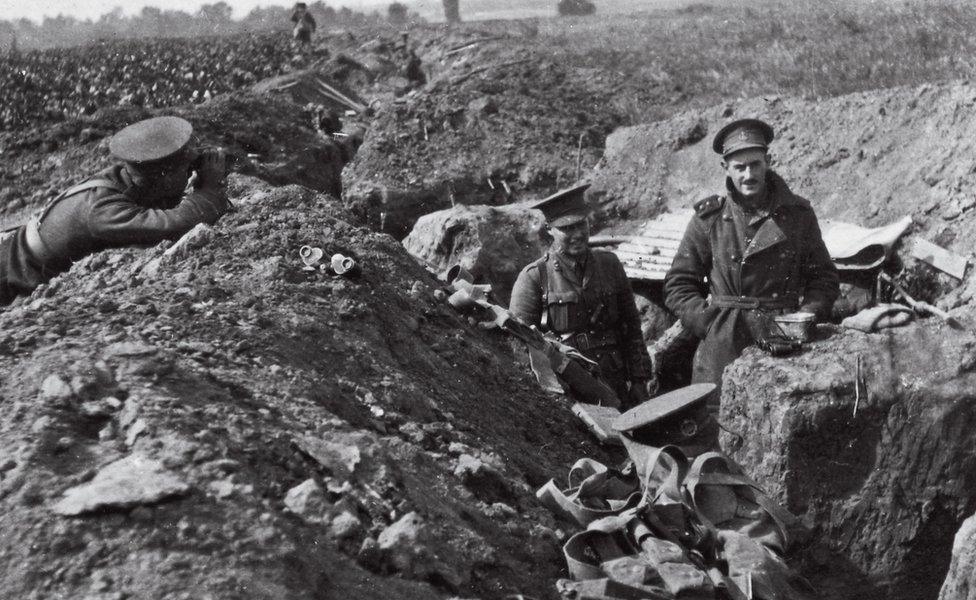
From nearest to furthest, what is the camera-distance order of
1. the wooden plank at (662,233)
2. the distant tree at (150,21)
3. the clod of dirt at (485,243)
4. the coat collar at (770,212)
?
the coat collar at (770,212), the clod of dirt at (485,243), the wooden plank at (662,233), the distant tree at (150,21)

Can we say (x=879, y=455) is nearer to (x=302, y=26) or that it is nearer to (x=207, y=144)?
(x=207, y=144)

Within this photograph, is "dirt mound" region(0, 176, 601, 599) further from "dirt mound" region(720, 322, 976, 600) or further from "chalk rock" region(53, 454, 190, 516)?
"dirt mound" region(720, 322, 976, 600)

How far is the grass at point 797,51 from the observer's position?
11.4 meters

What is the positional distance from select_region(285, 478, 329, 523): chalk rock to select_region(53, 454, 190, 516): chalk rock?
30cm

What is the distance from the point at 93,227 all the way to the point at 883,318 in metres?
4.00

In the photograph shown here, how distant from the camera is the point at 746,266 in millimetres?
6016

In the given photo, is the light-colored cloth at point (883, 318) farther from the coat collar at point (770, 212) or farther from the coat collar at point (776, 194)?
the coat collar at point (776, 194)

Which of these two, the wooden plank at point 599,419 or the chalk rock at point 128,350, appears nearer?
the chalk rock at point 128,350

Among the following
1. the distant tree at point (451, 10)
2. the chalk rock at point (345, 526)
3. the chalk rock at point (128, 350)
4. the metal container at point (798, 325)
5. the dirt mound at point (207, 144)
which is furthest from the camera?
the distant tree at point (451, 10)

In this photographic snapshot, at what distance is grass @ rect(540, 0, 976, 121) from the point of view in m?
11.4

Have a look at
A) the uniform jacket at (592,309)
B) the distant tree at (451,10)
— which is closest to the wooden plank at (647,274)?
the uniform jacket at (592,309)

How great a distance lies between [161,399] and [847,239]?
221 inches

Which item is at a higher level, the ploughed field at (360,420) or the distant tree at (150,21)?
the ploughed field at (360,420)

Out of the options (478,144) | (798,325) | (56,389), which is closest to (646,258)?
(798,325)
